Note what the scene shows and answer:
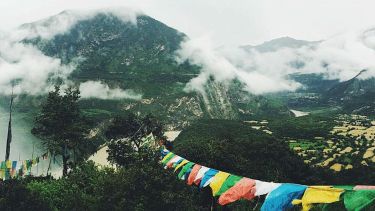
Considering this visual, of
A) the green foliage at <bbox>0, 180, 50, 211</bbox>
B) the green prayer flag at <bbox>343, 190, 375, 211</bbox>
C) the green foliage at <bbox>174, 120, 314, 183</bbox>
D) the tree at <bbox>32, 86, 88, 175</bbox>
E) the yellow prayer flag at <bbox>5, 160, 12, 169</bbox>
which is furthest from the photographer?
the tree at <bbox>32, 86, 88, 175</bbox>

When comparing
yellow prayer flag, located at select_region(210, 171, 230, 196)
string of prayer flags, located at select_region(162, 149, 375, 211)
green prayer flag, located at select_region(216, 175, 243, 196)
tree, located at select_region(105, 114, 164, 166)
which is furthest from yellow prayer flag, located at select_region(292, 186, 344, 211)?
tree, located at select_region(105, 114, 164, 166)

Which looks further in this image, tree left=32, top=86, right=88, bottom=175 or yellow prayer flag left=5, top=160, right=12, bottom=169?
tree left=32, top=86, right=88, bottom=175

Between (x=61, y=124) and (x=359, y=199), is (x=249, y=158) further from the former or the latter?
(x=359, y=199)

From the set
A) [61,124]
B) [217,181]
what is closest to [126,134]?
[61,124]

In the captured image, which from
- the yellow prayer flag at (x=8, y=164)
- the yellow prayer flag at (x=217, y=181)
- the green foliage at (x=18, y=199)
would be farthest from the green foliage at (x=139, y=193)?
the yellow prayer flag at (x=217, y=181)

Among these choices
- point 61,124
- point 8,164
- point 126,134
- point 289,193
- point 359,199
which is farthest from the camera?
point 126,134

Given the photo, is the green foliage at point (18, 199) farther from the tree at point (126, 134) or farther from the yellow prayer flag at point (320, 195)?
the yellow prayer flag at point (320, 195)

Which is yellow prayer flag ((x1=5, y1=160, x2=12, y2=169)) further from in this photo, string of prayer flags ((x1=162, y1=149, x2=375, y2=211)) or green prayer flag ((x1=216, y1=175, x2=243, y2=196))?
green prayer flag ((x1=216, y1=175, x2=243, y2=196))

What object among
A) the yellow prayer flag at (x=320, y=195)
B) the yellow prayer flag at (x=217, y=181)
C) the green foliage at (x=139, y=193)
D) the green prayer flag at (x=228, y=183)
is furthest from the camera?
the green foliage at (x=139, y=193)

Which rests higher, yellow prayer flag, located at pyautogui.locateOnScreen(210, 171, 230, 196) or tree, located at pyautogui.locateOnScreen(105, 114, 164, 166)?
yellow prayer flag, located at pyautogui.locateOnScreen(210, 171, 230, 196)

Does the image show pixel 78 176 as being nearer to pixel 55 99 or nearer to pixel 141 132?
pixel 55 99

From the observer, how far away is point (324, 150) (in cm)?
16675

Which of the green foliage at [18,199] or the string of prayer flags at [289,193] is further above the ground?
the string of prayer flags at [289,193]

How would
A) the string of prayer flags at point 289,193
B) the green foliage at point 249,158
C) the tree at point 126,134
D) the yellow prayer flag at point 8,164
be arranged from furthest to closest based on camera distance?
the tree at point 126,134, the green foliage at point 249,158, the yellow prayer flag at point 8,164, the string of prayer flags at point 289,193
